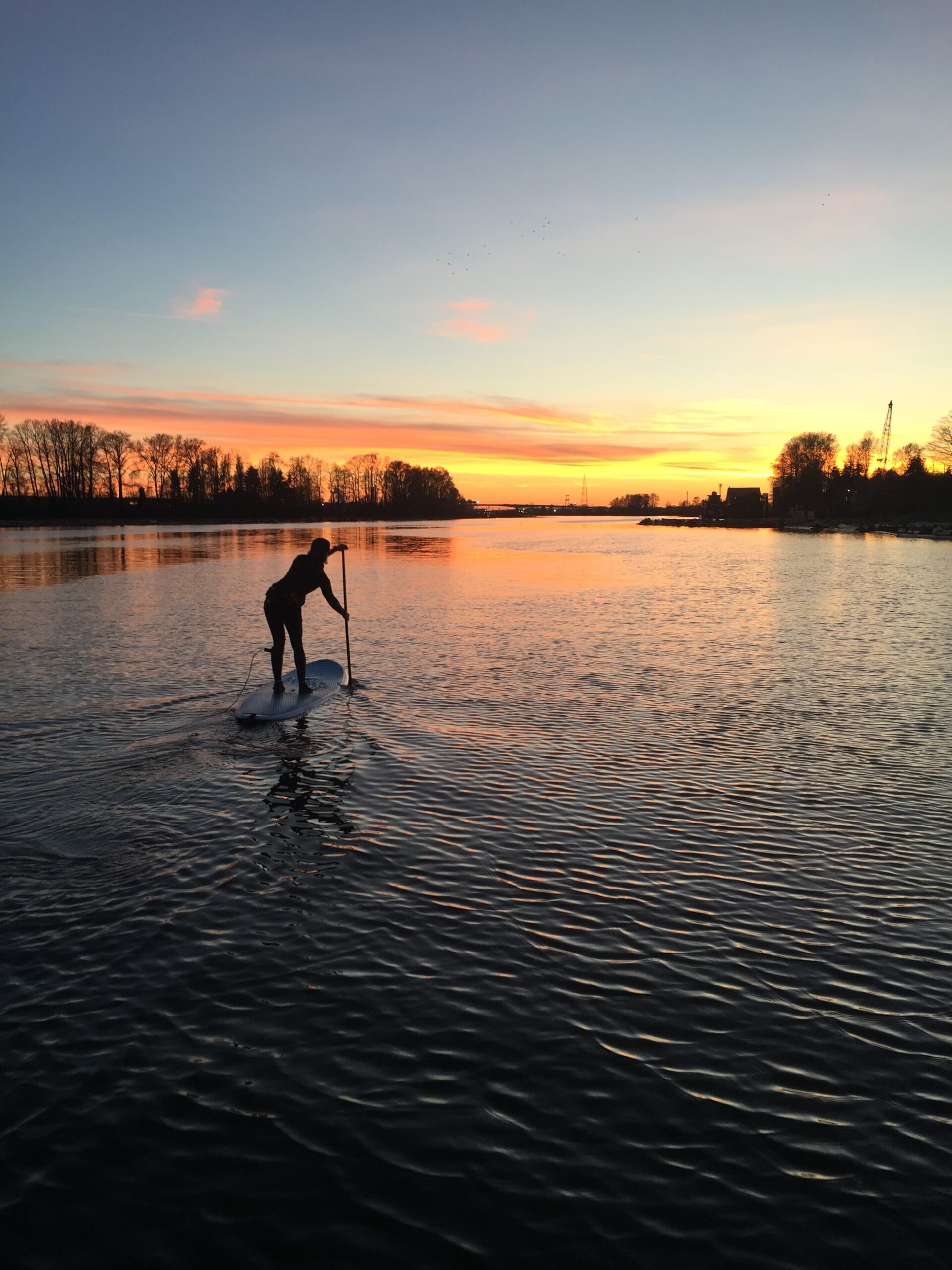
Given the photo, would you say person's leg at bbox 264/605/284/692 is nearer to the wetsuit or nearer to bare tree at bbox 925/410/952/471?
the wetsuit

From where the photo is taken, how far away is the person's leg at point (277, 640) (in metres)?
14.9

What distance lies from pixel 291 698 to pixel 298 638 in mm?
1143

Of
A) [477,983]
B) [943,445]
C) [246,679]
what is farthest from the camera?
[943,445]

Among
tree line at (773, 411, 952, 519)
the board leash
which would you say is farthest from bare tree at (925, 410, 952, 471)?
the board leash

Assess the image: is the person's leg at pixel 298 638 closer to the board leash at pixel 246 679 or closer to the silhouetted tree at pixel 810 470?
the board leash at pixel 246 679

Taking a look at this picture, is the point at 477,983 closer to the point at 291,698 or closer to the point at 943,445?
the point at 291,698

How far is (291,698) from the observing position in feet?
50.3

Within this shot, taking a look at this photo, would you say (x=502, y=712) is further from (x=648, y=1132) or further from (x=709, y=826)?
(x=648, y=1132)

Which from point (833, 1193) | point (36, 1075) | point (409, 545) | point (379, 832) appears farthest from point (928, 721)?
point (409, 545)

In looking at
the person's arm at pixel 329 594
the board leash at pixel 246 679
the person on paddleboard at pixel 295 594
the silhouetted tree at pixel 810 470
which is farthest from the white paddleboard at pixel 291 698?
the silhouetted tree at pixel 810 470

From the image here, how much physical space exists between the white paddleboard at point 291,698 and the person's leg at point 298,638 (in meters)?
0.24

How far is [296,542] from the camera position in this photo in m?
93.3

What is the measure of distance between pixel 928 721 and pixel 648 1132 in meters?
12.1

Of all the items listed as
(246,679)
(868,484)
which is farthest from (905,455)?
(246,679)
